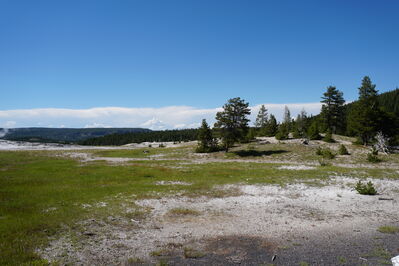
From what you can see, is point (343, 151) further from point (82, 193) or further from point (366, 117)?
point (82, 193)

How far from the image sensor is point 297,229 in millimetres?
12148

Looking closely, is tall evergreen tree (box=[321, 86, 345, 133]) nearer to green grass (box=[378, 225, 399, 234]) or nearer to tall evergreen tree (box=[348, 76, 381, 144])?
tall evergreen tree (box=[348, 76, 381, 144])

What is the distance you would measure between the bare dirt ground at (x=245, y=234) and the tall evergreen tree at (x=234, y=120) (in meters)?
30.4

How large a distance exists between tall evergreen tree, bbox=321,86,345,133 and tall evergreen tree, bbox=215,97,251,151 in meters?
33.0

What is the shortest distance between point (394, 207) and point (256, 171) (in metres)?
14.9

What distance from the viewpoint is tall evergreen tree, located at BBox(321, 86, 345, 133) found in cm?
6650

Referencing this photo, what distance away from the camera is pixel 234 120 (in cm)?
4828

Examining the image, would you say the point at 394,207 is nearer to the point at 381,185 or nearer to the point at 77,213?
the point at 381,185

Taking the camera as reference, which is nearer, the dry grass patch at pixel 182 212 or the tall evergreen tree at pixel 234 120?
the dry grass patch at pixel 182 212

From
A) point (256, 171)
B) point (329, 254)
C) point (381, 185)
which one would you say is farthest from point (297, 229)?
point (256, 171)

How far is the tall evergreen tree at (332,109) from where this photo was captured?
66500 millimetres

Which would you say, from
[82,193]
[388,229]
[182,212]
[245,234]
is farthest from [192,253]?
[82,193]

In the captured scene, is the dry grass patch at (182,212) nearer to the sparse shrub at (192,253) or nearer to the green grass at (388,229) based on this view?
the sparse shrub at (192,253)

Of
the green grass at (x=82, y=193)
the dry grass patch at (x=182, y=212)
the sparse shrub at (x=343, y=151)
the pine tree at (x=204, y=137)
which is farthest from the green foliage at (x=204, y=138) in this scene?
the dry grass patch at (x=182, y=212)
